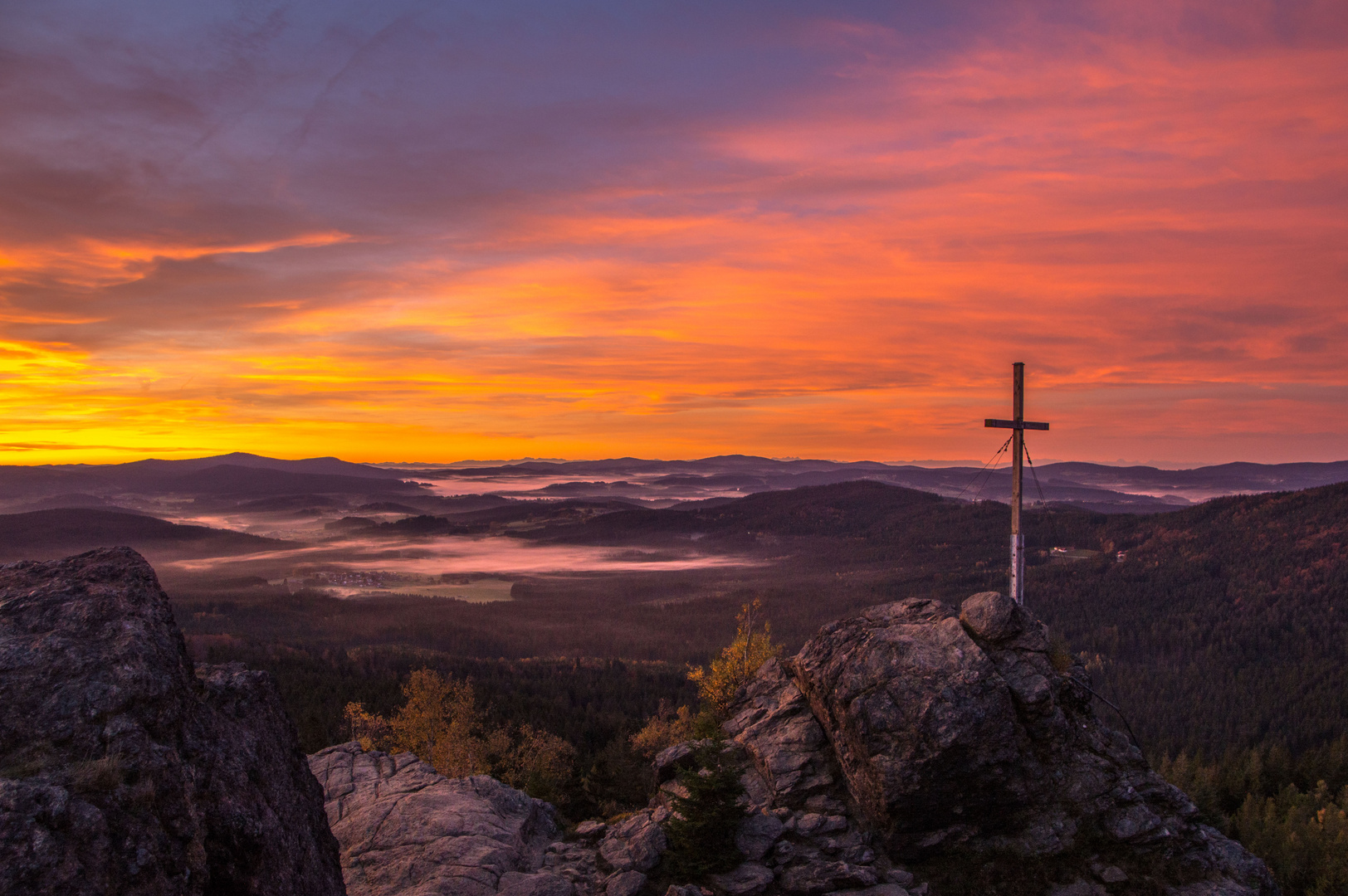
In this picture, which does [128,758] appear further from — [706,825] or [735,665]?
[735,665]

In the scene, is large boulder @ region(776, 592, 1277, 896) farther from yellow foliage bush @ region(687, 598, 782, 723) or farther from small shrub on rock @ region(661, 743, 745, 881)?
yellow foliage bush @ region(687, 598, 782, 723)

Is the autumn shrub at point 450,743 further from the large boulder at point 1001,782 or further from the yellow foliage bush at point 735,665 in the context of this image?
the large boulder at point 1001,782

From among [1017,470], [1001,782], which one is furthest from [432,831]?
[1017,470]

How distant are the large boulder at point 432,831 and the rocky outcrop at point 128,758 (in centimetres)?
667

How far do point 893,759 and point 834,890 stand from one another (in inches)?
176

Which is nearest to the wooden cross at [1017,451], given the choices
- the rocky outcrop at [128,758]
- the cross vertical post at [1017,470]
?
the cross vertical post at [1017,470]

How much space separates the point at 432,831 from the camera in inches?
964

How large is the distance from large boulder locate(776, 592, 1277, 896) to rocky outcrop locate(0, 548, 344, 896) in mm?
15634

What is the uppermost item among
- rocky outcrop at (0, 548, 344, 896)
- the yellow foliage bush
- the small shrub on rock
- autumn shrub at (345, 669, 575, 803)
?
rocky outcrop at (0, 548, 344, 896)

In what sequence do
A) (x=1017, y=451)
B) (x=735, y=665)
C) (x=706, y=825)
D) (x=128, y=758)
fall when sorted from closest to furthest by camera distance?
1. (x=128, y=758)
2. (x=706, y=825)
3. (x=1017, y=451)
4. (x=735, y=665)

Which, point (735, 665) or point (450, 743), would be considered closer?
point (735, 665)

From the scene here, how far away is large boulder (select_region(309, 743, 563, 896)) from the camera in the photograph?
21844 mm

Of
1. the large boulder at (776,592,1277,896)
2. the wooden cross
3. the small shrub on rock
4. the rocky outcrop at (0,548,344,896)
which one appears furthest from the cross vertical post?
the rocky outcrop at (0,548,344,896)

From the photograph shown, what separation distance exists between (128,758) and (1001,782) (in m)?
24.4
